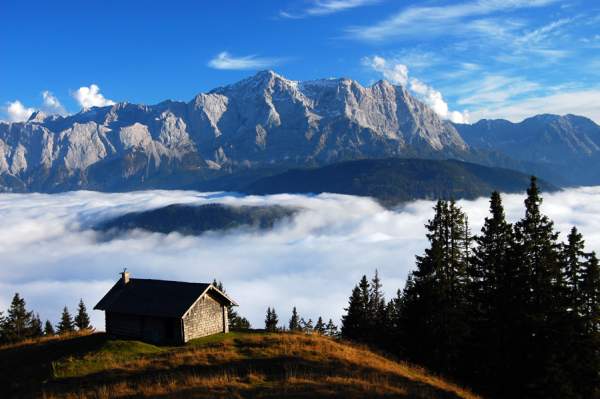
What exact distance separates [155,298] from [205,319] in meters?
5.05

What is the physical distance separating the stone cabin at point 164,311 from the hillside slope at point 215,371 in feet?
5.79

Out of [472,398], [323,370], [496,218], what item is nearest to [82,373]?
[323,370]

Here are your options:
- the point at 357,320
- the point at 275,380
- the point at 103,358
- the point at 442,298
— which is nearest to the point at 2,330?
the point at 357,320

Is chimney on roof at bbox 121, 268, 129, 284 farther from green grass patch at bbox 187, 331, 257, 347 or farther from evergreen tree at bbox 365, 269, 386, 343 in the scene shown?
evergreen tree at bbox 365, 269, 386, 343

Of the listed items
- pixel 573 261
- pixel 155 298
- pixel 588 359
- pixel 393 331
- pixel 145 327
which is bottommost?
pixel 393 331

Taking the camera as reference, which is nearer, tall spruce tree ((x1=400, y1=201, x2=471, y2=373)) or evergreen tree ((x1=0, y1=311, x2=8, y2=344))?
tall spruce tree ((x1=400, y1=201, x2=471, y2=373))

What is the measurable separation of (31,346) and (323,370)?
96.6 ft

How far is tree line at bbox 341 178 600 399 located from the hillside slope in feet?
18.9

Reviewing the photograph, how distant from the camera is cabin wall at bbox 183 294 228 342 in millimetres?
Result: 44562

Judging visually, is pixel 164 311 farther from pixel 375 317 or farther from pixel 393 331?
pixel 375 317

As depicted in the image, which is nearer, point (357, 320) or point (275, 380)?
point (275, 380)

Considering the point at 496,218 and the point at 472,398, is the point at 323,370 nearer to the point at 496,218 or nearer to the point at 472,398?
the point at 472,398

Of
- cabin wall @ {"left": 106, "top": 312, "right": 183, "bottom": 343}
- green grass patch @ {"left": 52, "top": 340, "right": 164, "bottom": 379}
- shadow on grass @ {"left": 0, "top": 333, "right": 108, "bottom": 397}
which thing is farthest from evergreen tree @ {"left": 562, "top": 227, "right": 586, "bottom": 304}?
shadow on grass @ {"left": 0, "top": 333, "right": 108, "bottom": 397}

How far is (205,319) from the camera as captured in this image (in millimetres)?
46531
